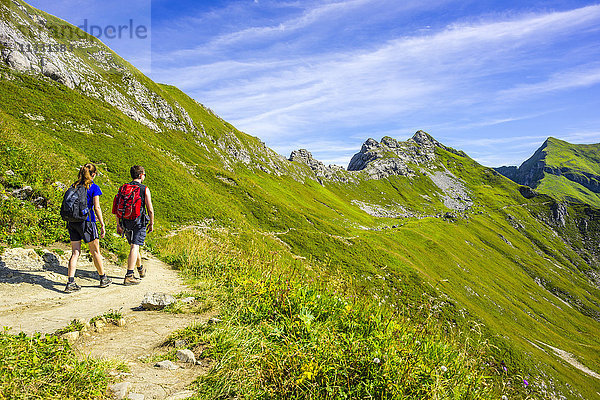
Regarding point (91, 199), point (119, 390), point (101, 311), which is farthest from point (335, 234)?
point (119, 390)

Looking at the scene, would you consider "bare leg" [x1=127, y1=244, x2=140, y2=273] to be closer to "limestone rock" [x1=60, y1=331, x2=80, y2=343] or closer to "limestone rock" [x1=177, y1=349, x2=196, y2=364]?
"limestone rock" [x1=60, y1=331, x2=80, y2=343]

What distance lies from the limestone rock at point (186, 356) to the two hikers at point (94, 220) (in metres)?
5.83

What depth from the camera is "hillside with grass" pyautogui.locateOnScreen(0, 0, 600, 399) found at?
15.4ft

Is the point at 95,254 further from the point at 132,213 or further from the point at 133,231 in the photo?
the point at 132,213

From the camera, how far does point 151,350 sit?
558 centimetres

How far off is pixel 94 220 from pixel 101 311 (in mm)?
3452

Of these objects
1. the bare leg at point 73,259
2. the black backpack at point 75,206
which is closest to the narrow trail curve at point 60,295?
the bare leg at point 73,259

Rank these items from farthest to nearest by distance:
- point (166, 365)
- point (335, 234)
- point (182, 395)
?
point (335, 234) < point (166, 365) < point (182, 395)

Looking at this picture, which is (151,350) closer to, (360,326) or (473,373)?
(360,326)

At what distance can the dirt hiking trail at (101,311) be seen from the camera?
477cm

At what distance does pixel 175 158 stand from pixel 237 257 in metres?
47.3

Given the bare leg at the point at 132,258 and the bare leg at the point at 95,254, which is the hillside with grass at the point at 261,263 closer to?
the bare leg at the point at 132,258

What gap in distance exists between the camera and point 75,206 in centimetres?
885

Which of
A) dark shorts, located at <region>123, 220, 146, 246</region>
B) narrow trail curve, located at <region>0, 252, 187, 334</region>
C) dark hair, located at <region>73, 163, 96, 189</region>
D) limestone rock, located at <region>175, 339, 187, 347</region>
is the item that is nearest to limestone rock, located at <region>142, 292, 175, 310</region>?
narrow trail curve, located at <region>0, 252, 187, 334</region>
